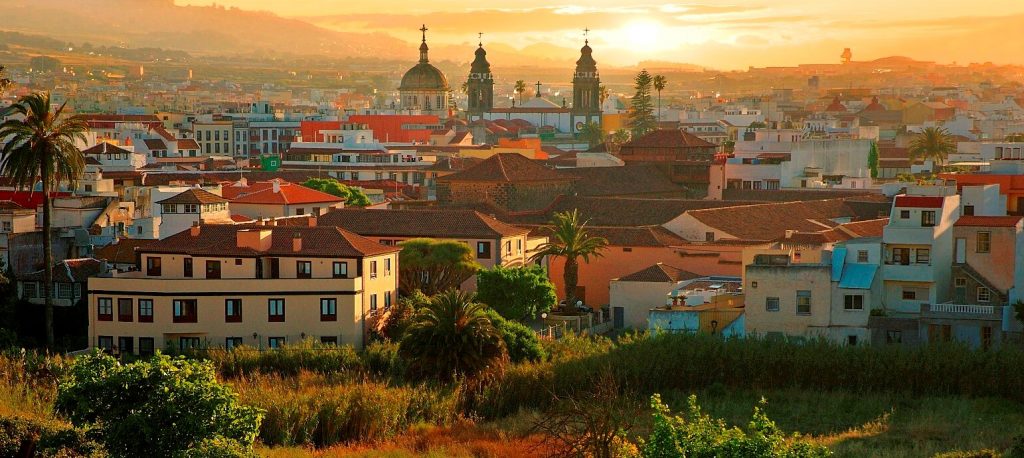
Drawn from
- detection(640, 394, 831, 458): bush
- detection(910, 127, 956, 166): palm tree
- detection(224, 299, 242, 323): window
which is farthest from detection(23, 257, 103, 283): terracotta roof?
detection(910, 127, 956, 166): palm tree

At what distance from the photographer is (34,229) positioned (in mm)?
57000

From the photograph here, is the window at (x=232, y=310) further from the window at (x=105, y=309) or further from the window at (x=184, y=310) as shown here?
the window at (x=105, y=309)

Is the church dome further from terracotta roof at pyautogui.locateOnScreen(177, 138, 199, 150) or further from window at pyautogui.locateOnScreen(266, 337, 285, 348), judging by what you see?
window at pyautogui.locateOnScreen(266, 337, 285, 348)

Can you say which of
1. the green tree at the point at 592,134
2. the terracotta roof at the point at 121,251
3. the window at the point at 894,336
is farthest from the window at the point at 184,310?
the green tree at the point at 592,134

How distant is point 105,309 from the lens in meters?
46.8

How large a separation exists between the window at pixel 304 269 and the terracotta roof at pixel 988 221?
16329 mm

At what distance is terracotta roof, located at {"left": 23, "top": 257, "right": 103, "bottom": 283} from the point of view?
51531 mm

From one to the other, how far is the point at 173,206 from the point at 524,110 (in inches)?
4091

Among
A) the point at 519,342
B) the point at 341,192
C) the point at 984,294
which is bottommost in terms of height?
the point at 519,342

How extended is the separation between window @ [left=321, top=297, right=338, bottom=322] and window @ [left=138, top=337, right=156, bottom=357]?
168 inches

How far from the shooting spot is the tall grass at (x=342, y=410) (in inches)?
1458

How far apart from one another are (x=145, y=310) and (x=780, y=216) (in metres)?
23.3

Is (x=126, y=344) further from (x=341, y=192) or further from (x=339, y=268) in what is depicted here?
(x=341, y=192)

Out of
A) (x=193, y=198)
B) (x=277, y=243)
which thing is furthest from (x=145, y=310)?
(x=193, y=198)
